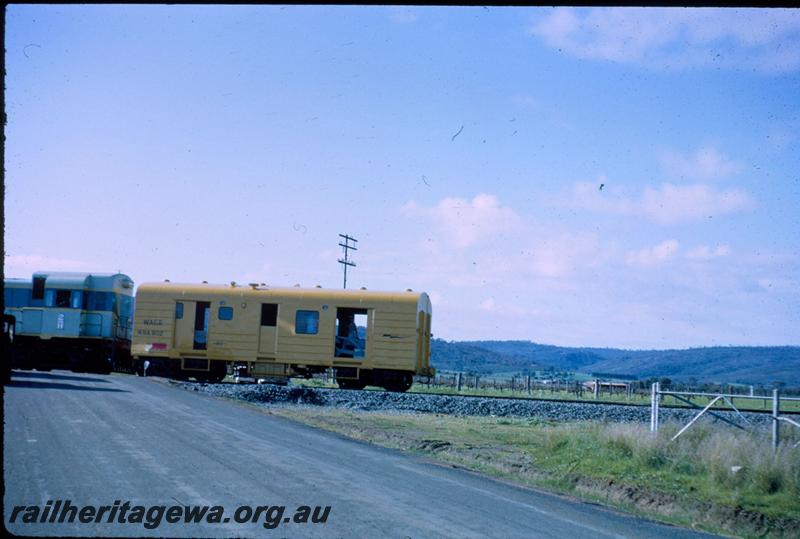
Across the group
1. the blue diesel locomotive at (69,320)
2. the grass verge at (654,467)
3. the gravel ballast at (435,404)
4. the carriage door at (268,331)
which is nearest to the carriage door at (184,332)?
the gravel ballast at (435,404)

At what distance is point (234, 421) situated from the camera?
1559 centimetres

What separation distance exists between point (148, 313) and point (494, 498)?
72.3ft

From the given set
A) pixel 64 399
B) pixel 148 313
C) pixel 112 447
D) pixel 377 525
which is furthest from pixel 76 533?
pixel 148 313

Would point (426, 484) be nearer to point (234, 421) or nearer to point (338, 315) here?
point (234, 421)

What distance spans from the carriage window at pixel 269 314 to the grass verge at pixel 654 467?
36.1 feet

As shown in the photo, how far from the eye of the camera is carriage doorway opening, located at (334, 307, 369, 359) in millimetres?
27031

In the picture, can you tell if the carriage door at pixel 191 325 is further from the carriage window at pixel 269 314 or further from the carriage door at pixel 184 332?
the carriage window at pixel 269 314

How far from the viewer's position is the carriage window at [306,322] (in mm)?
26922

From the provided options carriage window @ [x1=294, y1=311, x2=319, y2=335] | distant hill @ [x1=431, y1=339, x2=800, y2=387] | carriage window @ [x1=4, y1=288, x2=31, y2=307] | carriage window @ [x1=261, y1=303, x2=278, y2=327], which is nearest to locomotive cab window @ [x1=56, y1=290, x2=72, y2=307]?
carriage window @ [x1=4, y1=288, x2=31, y2=307]

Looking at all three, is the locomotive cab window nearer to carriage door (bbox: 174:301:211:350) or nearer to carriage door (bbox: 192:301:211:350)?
carriage door (bbox: 174:301:211:350)

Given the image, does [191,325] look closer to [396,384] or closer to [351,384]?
[351,384]

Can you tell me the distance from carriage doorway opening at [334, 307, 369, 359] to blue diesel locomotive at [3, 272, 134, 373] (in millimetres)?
9615

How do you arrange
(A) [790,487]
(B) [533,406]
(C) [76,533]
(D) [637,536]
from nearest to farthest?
1. (C) [76,533]
2. (D) [637,536]
3. (A) [790,487]
4. (B) [533,406]

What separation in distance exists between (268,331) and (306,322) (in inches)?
60.5
